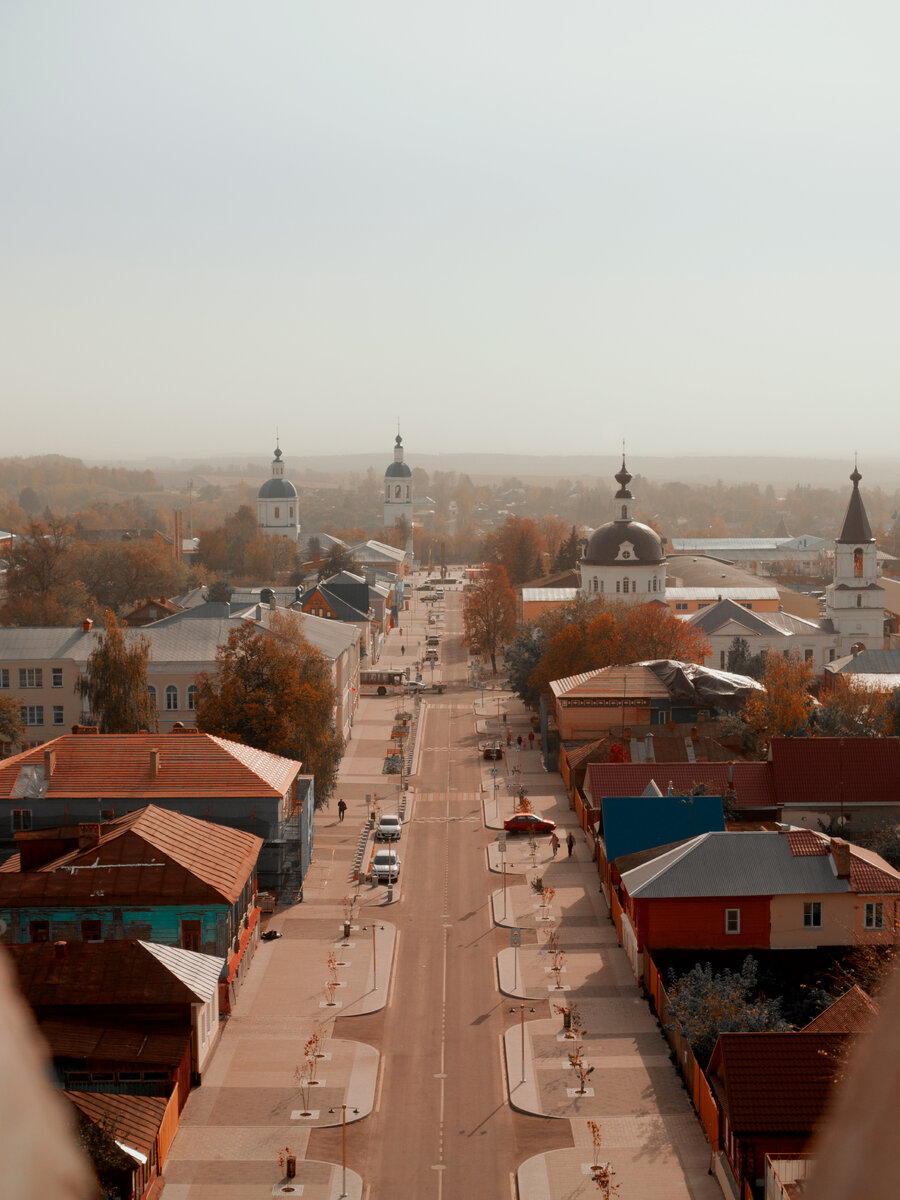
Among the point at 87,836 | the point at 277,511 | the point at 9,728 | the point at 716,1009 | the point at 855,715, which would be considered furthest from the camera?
the point at 277,511

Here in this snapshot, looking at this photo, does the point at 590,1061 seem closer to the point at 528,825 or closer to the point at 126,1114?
the point at 126,1114

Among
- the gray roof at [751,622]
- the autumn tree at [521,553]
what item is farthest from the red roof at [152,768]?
the autumn tree at [521,553]

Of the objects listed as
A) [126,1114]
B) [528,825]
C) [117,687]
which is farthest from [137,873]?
[117,687]

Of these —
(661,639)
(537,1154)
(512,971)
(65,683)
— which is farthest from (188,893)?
(661,639)

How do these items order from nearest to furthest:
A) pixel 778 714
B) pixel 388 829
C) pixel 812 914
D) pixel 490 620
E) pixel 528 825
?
1. pixel 812 914
2. pixel 388 829
3. pixel 528 825
4. pixel 778 714
5. pixel 490 620

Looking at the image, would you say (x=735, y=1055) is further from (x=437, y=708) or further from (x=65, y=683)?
(x=437, y=708)

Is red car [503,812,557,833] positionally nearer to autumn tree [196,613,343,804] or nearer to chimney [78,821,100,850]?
autumn tree [196,613,343,804]

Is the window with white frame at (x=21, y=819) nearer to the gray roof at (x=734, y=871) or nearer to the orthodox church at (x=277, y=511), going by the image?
the gray roof at (x=734, y=871)
